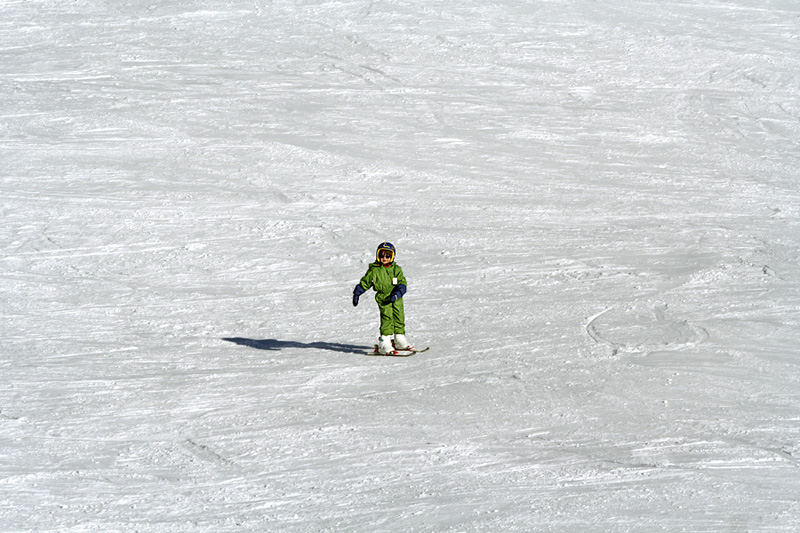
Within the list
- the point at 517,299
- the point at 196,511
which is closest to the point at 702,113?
the point at 517,299

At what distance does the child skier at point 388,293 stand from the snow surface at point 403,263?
182 millimetres

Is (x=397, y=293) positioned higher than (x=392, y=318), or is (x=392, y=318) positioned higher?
(x=397, y=293)

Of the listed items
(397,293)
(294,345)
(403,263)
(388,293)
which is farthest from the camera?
(403,263)

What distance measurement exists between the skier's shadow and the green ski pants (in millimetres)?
488

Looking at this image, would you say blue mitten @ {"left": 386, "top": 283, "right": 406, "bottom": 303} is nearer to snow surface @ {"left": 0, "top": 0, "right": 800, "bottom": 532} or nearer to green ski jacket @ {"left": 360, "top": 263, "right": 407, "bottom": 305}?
green ski jacket @ {"left": 360, "top": 263, "right": 407, "bottom": 305}

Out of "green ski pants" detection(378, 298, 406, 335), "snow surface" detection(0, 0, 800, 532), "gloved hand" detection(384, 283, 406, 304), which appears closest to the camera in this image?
"snow surface" detection(0, 0, 800, 532)

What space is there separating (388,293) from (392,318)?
0.24 meters

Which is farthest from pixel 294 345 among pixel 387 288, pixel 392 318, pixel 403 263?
pixel 403 263

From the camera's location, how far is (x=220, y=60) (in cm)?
1886

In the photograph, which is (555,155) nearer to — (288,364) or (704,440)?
(288,364)

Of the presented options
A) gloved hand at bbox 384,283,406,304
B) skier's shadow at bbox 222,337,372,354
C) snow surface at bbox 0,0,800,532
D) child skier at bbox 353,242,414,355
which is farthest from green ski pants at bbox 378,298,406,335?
skier's shadow at bbox 222,337,372,354

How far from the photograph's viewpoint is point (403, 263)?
12289 mm

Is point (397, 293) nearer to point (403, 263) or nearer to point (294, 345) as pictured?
point (294, 345)

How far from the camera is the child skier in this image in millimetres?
9289
